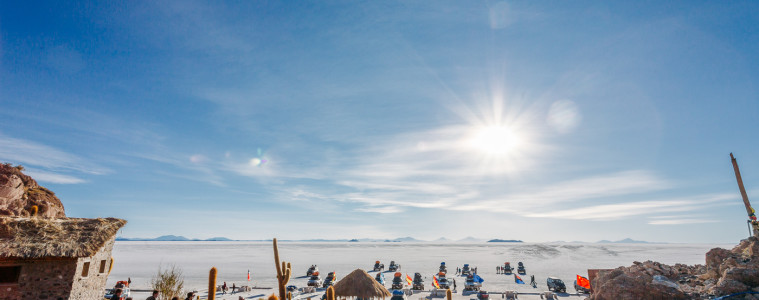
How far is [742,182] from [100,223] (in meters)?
42.1

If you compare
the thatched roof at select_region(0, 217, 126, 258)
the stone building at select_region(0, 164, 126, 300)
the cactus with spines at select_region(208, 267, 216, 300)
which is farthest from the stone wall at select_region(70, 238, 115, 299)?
the cactus with spines at select_region(208, 267, 216, 300)

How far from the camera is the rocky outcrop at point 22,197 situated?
21.4 meters

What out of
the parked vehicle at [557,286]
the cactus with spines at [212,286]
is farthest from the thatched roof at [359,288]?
the parked vehicle at [557,286]

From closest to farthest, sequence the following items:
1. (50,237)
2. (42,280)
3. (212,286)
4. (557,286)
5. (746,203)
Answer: (212,286)
(42,280)
(50,237)
(746,203)
(557,286)

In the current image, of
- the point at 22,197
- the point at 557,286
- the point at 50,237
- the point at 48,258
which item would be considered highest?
the point at 22,197

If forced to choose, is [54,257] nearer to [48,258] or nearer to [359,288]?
[48,258]

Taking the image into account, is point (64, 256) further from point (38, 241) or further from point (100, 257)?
point (100, 257)

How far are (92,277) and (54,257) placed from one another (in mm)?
2398

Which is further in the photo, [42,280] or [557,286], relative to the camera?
[557,286]

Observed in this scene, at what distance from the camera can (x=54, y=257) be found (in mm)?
15625

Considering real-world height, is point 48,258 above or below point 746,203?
below

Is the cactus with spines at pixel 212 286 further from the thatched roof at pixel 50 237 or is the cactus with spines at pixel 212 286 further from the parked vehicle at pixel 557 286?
the parked vehicle at pixel 557 286

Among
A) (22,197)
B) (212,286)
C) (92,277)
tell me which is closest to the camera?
(212,286)

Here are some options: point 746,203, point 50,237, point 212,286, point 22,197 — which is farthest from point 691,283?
point 22,197
